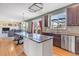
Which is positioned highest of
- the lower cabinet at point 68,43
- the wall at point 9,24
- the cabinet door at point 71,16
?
the cabinet door at point 71,16

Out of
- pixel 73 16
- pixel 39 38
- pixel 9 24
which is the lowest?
pixel 39 38

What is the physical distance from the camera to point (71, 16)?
14.2ft

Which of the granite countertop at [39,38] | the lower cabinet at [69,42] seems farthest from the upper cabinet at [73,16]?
the granite countertop at [39,38]

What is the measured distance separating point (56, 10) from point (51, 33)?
27.4 inches

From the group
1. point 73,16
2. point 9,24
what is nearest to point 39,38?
point 9,24

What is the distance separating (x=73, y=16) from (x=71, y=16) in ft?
0.39

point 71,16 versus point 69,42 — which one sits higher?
point 71,16

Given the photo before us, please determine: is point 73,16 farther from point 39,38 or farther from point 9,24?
point 9,24

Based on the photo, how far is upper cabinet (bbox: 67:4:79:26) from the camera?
4070 millimetres

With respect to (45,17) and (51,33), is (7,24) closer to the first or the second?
(45,17)

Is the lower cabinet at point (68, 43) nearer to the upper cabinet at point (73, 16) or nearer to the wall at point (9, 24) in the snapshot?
the upper cabinet at point (73, 16)

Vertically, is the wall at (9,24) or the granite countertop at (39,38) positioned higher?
the wall at (9,24)

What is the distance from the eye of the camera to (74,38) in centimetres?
366

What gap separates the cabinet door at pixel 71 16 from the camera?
13.5ft
